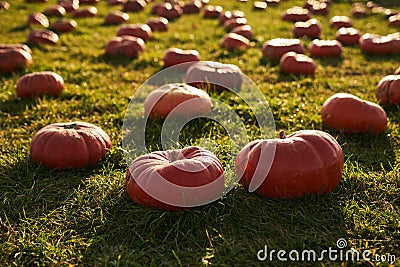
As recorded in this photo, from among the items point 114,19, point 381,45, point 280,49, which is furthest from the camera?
point 114,19

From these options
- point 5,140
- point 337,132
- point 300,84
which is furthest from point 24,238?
point 300,84

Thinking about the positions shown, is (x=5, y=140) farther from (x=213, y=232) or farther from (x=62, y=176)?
(x=213, y=232)

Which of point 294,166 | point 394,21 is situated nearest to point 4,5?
point 394,21

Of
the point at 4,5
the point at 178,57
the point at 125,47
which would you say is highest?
the point at 178,57

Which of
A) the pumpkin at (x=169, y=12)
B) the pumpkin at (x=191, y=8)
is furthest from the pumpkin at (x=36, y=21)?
the pumpkin at (x=191, y=8)

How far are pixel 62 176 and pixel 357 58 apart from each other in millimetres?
5576

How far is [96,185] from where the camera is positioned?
3.56 meters

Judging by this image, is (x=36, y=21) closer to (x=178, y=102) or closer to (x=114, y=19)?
(x=114, y=19)

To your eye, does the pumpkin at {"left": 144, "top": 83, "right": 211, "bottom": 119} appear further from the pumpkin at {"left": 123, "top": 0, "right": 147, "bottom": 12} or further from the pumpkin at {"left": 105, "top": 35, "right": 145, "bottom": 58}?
the pumpkin at {"left": 123, "top": 0, "right": 147, "bottom": 12}

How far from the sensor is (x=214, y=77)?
5629 millimetres

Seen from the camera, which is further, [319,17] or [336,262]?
[319,17]

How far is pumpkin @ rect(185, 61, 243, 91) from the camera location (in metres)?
5.61

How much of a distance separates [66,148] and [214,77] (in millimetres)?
2387

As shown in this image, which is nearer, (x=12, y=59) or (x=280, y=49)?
(x=12, y=59)
